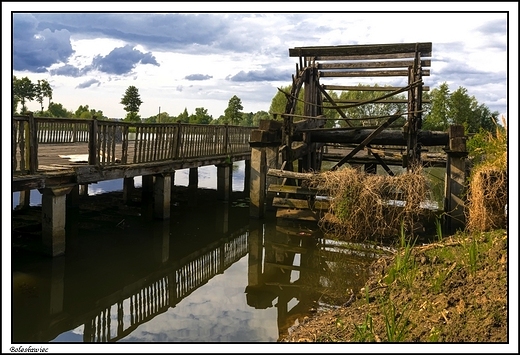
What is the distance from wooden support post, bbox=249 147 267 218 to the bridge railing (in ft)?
8.23

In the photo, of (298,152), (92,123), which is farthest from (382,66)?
(92,123)

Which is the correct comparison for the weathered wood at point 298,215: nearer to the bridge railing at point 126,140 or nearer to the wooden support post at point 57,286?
the bridge railing at point 126,140

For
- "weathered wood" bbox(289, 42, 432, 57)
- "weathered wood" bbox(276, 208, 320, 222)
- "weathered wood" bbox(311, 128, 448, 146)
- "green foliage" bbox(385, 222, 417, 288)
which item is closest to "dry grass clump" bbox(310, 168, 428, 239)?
"weathered wood" bbox(276, 208, 320, 222)

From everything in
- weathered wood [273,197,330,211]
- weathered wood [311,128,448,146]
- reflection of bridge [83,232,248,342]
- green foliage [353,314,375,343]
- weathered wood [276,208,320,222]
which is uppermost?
weathered wood [311,128,448,146]

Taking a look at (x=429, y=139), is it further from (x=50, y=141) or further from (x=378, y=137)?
(x=50, y=141)

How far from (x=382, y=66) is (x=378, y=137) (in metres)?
2.47

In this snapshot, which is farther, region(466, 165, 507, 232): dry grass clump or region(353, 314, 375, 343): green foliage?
region(466, 165, 507, 232): dry grass clump

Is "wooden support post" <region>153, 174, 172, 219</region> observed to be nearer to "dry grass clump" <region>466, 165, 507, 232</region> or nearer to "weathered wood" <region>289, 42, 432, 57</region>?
"weathered wood" <region>289, 42, 432, 57</region>

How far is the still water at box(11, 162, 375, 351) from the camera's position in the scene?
671 cm

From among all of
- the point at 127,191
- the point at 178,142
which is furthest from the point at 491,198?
the point at 127,191

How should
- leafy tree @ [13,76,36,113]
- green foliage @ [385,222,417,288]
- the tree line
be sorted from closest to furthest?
green foliage @ [385,222,417,288] < the tree line < leafy tree @ [13,76,36,113]

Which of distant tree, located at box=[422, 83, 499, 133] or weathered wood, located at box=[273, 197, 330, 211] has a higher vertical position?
distant tree, located at box=[422, 83, 499, 133]

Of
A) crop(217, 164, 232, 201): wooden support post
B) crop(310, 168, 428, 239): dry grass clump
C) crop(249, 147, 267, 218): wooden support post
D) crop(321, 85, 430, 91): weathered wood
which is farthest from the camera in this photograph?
crop(217, 164, 232, 201): wooden support post

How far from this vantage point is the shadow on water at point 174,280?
6.73 m
